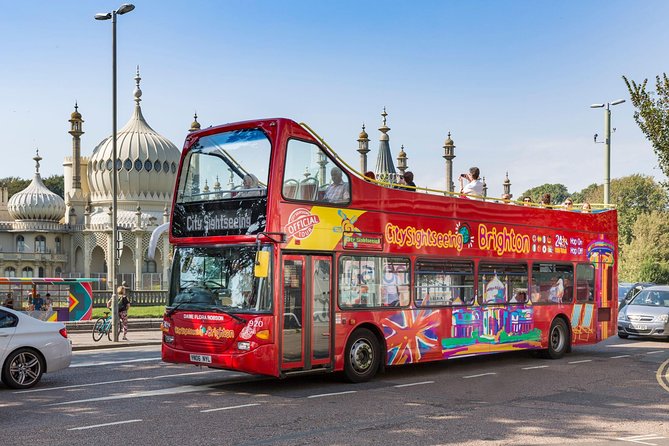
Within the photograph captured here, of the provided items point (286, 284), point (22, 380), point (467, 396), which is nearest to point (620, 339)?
point (467, 396)

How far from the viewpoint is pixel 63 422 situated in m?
10.0

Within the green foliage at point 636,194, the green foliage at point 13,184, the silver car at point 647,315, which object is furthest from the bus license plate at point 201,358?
the green foliage at point 13,184

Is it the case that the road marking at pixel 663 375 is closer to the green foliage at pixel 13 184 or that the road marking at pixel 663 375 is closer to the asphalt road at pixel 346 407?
the asphalt road at pixel 346 407

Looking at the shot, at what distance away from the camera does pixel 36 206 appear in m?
74.3

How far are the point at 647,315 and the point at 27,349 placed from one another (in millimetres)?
18346

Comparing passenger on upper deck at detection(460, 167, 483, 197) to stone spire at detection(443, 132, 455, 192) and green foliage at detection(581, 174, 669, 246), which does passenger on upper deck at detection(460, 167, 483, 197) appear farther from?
green foliage at detection(581, 174, 669, 246)

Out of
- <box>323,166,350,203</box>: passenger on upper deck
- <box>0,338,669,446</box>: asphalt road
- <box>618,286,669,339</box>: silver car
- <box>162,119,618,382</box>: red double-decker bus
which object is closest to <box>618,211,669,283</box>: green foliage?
<box>618,286,669,339</box>: silver car

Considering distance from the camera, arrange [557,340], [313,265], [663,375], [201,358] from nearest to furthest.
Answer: [201,358] < [313,265] < [663,375] < [557,340]

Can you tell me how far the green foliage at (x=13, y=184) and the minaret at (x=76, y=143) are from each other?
25.2m

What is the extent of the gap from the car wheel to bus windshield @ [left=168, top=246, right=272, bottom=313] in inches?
96.1

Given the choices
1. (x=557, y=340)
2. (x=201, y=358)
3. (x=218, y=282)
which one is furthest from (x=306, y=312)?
(x=557, y=340)

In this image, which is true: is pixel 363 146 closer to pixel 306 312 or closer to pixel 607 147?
pixel 607 147

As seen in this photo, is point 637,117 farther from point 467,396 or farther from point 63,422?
point 63,422

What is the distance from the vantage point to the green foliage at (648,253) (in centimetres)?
5791
